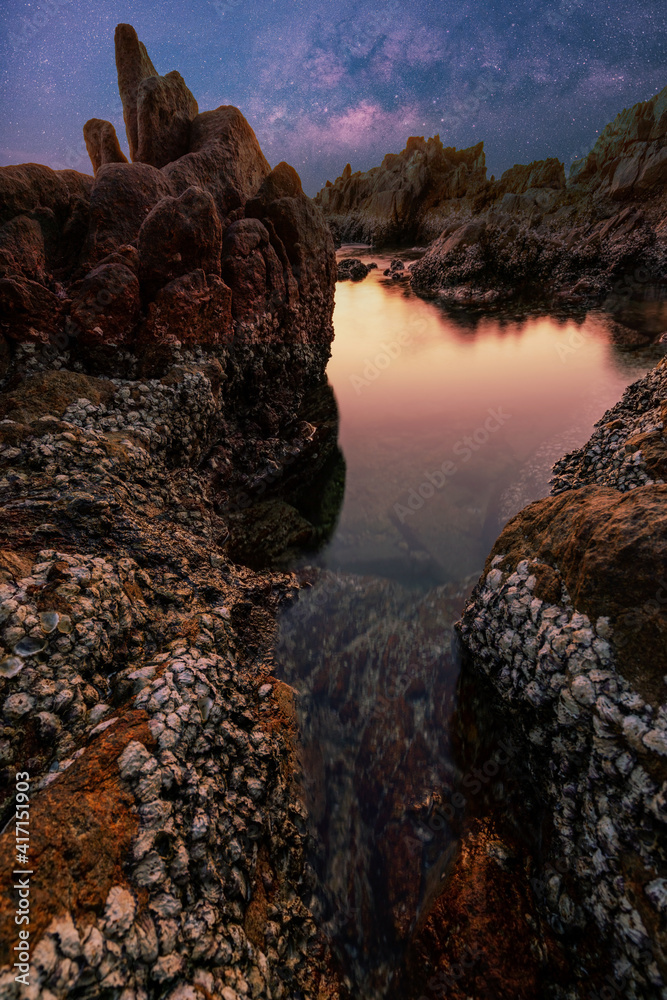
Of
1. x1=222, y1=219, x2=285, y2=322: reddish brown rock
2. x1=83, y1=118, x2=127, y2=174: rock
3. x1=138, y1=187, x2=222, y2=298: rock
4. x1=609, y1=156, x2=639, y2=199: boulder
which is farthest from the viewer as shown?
x1=609, y1=156, x2=639, y2=199: boulder

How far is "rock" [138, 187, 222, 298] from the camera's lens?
22.7 feet

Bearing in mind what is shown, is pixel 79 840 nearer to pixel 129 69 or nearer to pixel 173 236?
pixel 173 236

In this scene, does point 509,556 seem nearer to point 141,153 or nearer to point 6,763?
point 6,763

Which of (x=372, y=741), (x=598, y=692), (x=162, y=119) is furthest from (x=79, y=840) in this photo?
(x=162, y=119)

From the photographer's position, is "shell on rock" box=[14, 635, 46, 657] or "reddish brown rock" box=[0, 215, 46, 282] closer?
"shell on rock" box=[14, 635, 46, 657]

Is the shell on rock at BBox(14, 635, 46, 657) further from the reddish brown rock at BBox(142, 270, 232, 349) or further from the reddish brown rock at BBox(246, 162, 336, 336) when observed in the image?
the reddish brown rock at BBox(246, 162, 336, 336)

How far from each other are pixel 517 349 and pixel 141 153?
1469 centimetres

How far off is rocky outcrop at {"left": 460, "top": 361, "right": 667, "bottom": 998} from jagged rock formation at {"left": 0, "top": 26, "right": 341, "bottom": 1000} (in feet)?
6.99

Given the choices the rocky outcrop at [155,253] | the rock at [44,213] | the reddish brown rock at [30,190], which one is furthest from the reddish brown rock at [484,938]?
the reddish brown rock at [30,190]

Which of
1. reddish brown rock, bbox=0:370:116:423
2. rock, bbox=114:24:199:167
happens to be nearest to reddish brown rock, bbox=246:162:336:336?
rock, bbox=114:24:199:167

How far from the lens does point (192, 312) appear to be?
24.5ft

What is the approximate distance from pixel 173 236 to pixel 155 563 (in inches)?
223

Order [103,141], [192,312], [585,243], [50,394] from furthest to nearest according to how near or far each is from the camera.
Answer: [585,243] → [103,141] → [192,312] → [50,394]

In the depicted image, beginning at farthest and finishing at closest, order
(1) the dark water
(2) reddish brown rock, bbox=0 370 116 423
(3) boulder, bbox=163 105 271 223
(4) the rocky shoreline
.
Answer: (3) boulder, bbox=163 105 271 223, (2) reddish brown rock, bbox=0 370 116 423, (1) the dark water, (4) the rocky shoreline
